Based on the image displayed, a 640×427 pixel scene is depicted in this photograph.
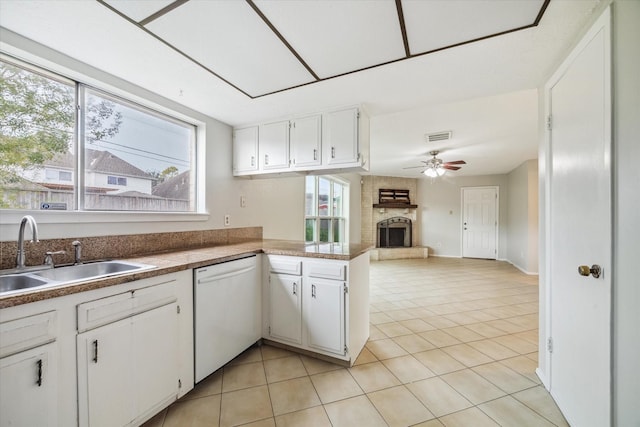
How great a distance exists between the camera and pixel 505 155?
4.76 metres

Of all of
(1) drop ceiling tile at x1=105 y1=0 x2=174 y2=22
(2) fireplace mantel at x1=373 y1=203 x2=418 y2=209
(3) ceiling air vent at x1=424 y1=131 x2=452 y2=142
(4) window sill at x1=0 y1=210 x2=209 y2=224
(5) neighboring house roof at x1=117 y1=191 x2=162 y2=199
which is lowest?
(4) window sill at x1=0 y1=210 x2=209 y2=224

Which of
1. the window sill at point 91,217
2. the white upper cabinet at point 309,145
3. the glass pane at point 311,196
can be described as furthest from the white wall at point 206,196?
the glass pane at point 311,196

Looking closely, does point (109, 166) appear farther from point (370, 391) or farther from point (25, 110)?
point (370, 391)

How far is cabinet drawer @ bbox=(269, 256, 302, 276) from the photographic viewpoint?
213cm

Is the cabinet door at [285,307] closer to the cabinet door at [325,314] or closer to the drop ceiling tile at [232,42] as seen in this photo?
the cabinet door at [325,314]

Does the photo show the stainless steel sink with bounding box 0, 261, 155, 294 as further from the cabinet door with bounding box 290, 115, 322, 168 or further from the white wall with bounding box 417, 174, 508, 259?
the white wall with bounding box 417, 174, 508, 259

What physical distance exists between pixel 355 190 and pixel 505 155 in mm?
3337

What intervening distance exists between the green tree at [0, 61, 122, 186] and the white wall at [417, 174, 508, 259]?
7.38 meters

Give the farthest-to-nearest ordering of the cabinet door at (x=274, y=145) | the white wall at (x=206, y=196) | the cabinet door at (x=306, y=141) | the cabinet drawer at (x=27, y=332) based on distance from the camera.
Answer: the cabinet door at (x=274, y=145) < the cabinet door at (x=306, y=141) < the white wall at (x=206, y=196) < the cabinet drawer at (x=27, y=332)

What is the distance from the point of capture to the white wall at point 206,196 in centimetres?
151

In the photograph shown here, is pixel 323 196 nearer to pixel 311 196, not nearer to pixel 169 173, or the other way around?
pixel 311 196

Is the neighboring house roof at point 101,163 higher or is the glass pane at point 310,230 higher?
the neighboring house roof at point 101,163

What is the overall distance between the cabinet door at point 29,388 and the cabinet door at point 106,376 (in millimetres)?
93

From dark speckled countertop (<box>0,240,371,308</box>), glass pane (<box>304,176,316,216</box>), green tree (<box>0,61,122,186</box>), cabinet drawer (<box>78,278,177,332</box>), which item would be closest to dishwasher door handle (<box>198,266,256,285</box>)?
dark speckled countertop (<box>0,240,371,308</box>)
